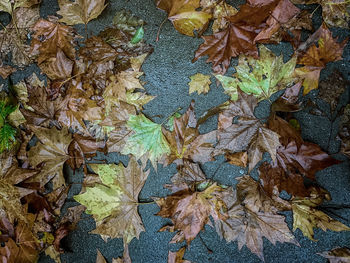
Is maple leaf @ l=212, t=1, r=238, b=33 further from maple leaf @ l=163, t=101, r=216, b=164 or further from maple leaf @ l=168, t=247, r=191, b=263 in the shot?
maple leaf @ l=168, t=247, r=191, b=263

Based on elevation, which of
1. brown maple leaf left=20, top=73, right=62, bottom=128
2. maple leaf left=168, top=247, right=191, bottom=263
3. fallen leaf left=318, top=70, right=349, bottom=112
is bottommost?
maple leaf left=168, top=247, right=191, bottom=263

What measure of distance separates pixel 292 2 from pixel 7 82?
6.04 ft

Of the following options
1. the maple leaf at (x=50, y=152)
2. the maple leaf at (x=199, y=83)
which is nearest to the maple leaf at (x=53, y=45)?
the maple leaf at (x=50, y=152)

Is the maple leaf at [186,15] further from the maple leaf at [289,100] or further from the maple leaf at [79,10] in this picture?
the maple leaf at [289,100]

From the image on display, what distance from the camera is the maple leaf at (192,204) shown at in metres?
1.62

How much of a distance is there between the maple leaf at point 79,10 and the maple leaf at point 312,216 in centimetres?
160

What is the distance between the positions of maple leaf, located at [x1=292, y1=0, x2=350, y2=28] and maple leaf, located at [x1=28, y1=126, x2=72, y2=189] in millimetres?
1602

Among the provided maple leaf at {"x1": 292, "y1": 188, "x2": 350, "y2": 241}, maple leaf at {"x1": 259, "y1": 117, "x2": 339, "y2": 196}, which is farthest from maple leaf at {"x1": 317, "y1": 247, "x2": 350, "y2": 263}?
maple leaf at {"x1": 259, "y1": 117, "x2": 339, "y2": 196}

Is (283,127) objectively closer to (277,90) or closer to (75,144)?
(277,90)

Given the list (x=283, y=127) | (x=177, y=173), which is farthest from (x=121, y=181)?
(x=283, y=127)

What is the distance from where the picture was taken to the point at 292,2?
5.06 feet

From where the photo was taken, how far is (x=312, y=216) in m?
1.56

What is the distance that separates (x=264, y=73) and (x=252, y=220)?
32.5 inches

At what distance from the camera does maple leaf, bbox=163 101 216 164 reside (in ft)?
5.28
